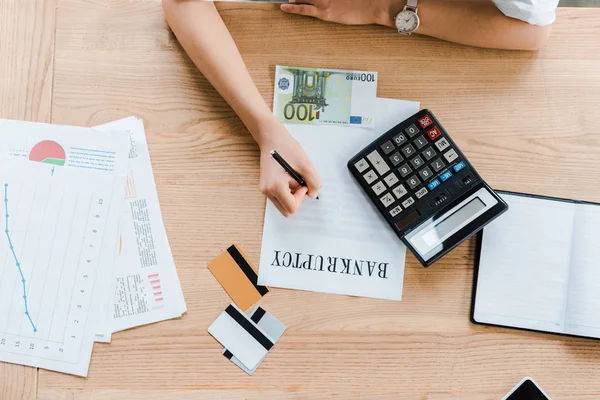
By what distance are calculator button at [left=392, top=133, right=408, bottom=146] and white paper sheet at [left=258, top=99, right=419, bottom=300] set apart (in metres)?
0.04

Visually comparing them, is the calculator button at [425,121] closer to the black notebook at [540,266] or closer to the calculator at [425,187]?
the calculator at [425,187]

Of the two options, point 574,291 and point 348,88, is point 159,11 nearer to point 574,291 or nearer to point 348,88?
point 348,88

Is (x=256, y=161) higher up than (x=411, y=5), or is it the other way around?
A: (x=411, y=5)

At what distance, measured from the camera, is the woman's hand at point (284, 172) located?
0.72 meters

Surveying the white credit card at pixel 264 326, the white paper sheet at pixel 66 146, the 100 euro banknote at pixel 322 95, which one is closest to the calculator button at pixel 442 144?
the 100 euro banknote at pixel 322 95

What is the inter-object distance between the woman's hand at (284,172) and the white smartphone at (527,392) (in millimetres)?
382

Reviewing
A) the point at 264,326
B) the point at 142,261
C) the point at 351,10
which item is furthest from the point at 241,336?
the point at 351,10

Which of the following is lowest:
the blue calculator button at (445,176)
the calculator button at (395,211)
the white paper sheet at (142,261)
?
the white paper sheet at (142,261)

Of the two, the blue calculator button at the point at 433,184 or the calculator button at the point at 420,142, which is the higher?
the calculator button at the point at 420,142

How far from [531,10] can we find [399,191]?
0.30 m

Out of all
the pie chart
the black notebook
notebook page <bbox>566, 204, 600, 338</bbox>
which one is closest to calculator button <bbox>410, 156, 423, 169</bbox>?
the black notebook

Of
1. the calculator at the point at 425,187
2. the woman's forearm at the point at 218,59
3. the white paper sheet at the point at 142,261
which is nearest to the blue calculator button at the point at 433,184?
the calculator at the point at 425,187

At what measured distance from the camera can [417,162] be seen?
28.9 inches

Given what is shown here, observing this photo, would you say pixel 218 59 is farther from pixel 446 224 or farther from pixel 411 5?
pixel 446 224
